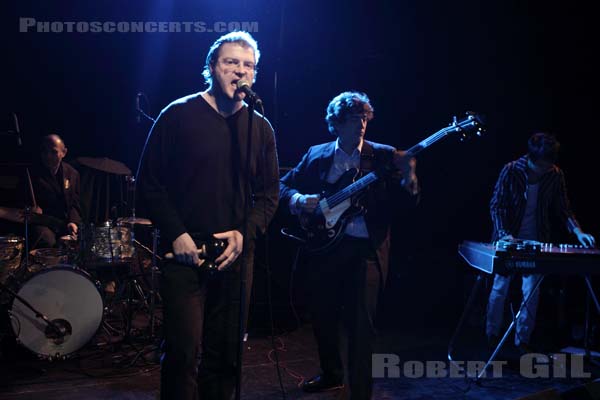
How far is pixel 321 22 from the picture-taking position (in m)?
6.71

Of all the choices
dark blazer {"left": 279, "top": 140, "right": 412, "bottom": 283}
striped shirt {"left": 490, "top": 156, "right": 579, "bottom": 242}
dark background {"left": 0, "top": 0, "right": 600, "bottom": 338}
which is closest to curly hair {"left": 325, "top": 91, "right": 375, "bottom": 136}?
dark blazer {"left": 279, "top": 140, "right": 412, "bottom": 283}

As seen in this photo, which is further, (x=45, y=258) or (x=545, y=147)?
(x=545, y=147)

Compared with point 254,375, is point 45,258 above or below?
above

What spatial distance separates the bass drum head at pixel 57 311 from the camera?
4.16 metres

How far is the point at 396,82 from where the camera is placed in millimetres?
6820

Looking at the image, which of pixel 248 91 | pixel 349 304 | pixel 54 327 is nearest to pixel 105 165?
pixel 54 327

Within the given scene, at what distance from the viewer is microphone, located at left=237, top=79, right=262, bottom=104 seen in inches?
88.5

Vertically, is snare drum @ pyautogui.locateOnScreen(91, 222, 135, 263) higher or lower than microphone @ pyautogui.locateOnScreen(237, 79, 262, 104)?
lower

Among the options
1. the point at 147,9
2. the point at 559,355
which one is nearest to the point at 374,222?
the point at 559,355

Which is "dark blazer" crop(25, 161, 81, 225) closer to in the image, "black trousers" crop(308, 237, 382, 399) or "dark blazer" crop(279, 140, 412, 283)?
Result: "dark blazer" crop(279, 140, 412, 283)

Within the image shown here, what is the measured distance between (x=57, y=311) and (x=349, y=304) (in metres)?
2.53

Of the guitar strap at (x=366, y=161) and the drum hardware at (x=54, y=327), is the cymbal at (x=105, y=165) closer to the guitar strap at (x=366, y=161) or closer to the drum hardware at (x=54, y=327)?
the drum hardware at (x=54, y=327)

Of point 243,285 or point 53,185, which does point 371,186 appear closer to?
point 243,285

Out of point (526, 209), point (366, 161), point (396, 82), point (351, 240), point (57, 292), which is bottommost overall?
point (57, 292)
